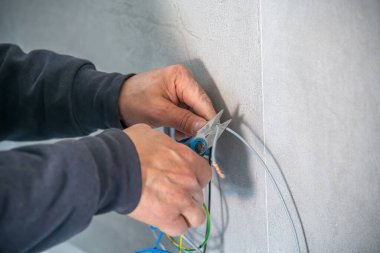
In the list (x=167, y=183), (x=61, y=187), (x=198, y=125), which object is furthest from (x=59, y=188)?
(x=198, y=125)

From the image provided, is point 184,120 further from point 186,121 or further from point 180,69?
point 180,69

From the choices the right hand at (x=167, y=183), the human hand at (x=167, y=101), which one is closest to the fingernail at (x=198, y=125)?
the human hand at (x=167, y=101)

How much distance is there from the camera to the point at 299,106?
1.86 ft

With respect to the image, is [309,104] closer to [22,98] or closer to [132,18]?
[132,18]

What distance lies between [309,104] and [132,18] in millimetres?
522

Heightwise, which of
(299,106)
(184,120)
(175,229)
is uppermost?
(299,106)

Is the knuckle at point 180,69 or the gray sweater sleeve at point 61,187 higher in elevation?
the knuckle at point 180,69

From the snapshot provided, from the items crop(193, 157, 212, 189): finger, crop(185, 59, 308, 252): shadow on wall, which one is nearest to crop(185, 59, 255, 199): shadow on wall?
crop(185, 59, 308, 252): shadow on wall

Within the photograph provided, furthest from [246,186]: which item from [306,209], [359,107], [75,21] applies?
[75,21]

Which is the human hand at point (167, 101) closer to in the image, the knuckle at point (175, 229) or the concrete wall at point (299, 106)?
the concrete wall at point (299, 106)

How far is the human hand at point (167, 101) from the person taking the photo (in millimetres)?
663

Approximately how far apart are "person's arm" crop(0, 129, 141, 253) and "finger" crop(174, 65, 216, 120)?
23 centimetres

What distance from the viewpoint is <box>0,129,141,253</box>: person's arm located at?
40 cm

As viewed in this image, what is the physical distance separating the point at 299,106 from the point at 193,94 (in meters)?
0.22
